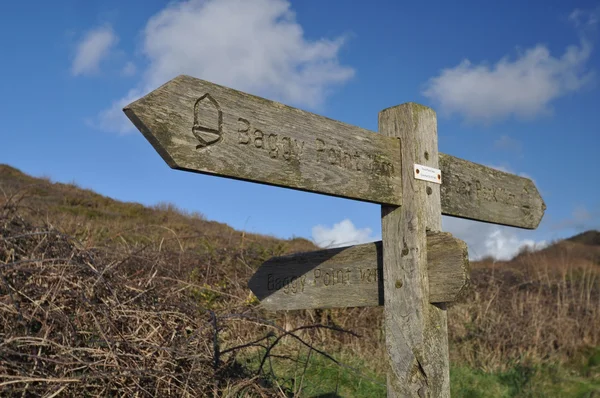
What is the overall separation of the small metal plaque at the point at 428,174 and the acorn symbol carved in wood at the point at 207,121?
1116 millimetres

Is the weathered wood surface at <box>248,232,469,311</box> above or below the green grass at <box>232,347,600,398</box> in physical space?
above

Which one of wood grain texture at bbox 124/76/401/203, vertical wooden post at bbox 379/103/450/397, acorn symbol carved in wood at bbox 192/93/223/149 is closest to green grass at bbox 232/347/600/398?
vertical wooden post at bbox 379/103/450/397

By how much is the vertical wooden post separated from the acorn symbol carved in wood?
1.07m

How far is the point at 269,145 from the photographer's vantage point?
2.41 m

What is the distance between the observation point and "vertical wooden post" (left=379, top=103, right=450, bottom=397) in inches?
110

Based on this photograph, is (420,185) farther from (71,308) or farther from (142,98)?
(71,308)

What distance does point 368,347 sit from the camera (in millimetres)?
6316

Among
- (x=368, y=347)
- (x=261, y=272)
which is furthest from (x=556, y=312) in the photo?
(x=261, y=272)

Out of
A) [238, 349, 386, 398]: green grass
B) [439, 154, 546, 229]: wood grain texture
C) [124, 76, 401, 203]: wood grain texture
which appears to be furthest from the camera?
[238, 349, 386, 398]: green grass

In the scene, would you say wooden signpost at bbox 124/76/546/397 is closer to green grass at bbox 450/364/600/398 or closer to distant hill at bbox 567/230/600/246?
green grass at bbox 450/364/600/398

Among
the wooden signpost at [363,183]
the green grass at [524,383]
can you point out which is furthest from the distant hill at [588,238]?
the wooden signpost at [363,183]

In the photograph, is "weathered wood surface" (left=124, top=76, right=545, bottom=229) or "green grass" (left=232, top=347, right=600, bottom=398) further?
"green grass" (left=232, top=347, right=600, bottom=398)

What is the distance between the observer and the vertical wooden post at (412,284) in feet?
9.20

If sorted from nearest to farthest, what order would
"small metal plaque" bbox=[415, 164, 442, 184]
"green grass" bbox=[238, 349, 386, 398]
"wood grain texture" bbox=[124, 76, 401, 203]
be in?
"wood grain texture" bbox=[124, 76, 401, 203], "small metal plaque" bbox=[415, 164, 442, 184], "green grass" bbox=[238, 349, 386, 398]
